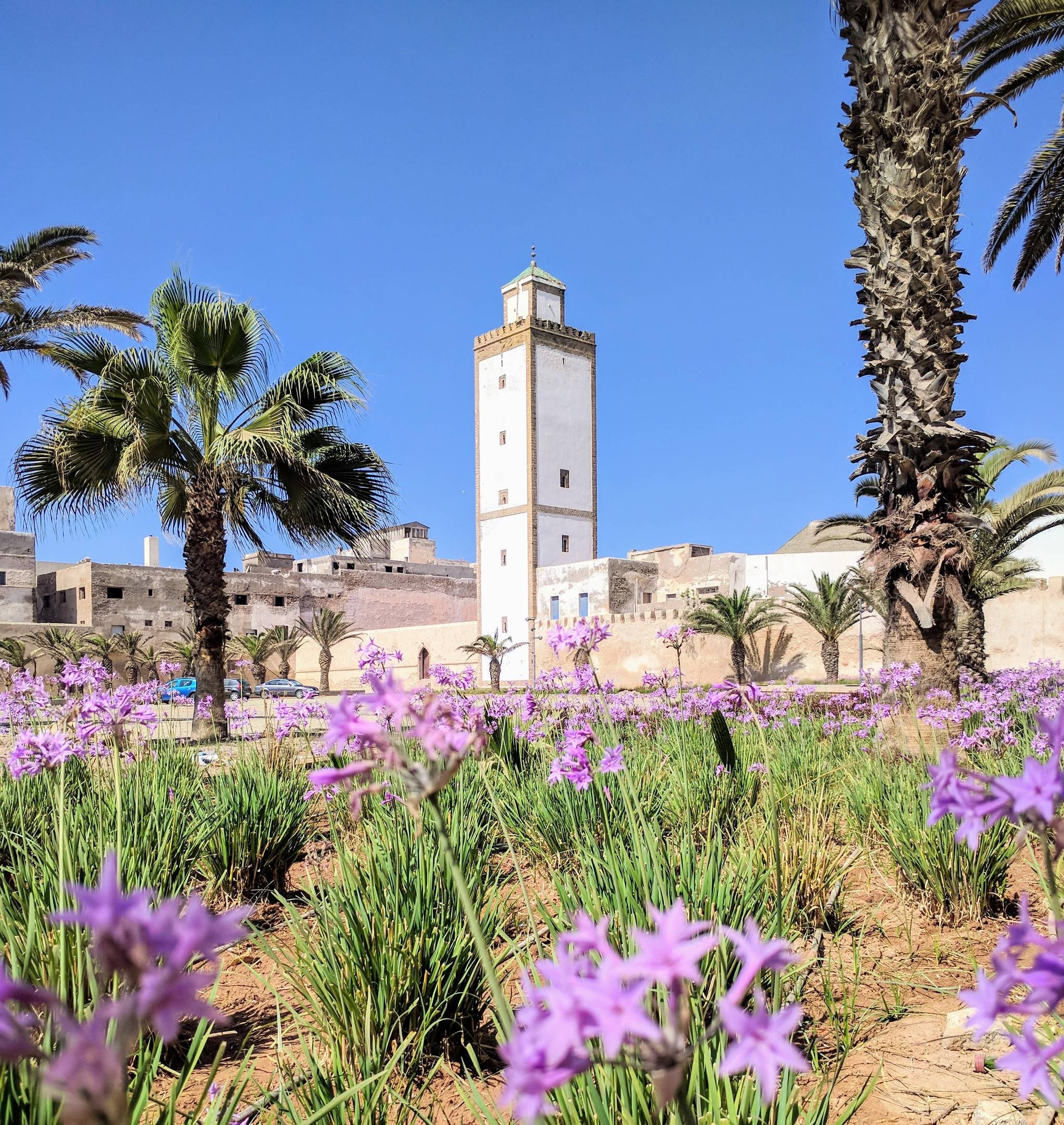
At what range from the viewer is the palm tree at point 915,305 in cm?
577

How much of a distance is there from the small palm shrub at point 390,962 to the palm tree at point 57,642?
28.3m

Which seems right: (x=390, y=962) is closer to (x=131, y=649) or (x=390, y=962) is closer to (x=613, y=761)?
(x=613, y=761)

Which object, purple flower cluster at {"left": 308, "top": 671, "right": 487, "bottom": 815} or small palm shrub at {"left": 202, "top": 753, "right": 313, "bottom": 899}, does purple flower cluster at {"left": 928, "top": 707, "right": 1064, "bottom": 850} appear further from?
small palm shrub at {"left": 202, "top": 753, "right": 313, "bottom": 899}

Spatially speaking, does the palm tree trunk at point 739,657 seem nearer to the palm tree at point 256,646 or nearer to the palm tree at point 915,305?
the palm tree at point 256,646

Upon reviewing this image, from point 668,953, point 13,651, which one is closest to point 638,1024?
point 668,953

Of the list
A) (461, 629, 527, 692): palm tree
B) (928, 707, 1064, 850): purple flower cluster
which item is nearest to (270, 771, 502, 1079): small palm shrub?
(928, 707, 1064, 850): purple flower cluster

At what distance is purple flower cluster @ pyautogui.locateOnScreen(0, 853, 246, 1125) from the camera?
531 mm

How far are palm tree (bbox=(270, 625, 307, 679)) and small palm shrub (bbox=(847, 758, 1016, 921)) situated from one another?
31279mm

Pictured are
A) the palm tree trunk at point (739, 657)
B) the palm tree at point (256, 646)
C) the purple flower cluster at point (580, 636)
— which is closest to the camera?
the purple flower cluster at point (580, 636)

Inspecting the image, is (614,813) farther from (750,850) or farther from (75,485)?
(75,485)

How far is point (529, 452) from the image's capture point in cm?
3403

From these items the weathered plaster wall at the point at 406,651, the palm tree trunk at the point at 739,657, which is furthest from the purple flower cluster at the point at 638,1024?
the weathered plaster wall at the point at 406,651

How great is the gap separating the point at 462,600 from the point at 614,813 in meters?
41.9

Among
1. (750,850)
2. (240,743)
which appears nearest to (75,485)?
(240,743)
